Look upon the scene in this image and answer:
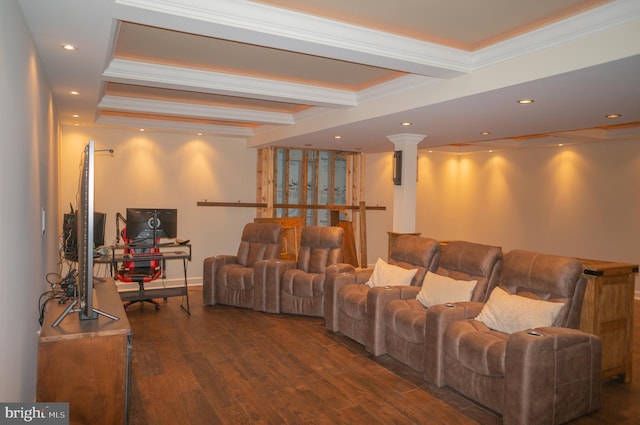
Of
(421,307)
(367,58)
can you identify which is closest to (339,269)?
(421,307)

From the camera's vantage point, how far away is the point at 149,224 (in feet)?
17.8

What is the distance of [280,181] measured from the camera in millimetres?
8094

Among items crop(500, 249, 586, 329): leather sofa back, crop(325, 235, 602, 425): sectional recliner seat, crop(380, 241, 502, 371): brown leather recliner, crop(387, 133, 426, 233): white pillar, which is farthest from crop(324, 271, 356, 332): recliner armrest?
crop(500, 249, 586, 329): leather sofa back

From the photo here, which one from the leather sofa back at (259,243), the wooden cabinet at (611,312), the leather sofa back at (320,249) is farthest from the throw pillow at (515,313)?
the leather sofa back at (259,243)

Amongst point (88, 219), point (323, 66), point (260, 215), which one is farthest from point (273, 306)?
point (88, 219)

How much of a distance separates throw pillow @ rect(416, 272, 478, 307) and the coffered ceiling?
1.61 m

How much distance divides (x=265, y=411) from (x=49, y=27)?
2840 mm

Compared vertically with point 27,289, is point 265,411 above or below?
below

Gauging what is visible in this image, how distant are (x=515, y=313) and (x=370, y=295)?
4.47 feet

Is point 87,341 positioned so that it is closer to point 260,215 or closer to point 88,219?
point 88,219

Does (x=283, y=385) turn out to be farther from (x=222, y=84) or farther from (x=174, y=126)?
(x=174, y=126)

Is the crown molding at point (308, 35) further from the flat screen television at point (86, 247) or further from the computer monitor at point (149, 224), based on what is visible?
the computer monitor at point (149, 224)

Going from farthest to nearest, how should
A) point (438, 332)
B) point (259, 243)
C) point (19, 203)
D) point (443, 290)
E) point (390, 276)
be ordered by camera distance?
point (259, 243) → point (390, 276) → point (443, 290) → point (438, 332) → point (19, 203)

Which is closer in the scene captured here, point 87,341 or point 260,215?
point 87,341
